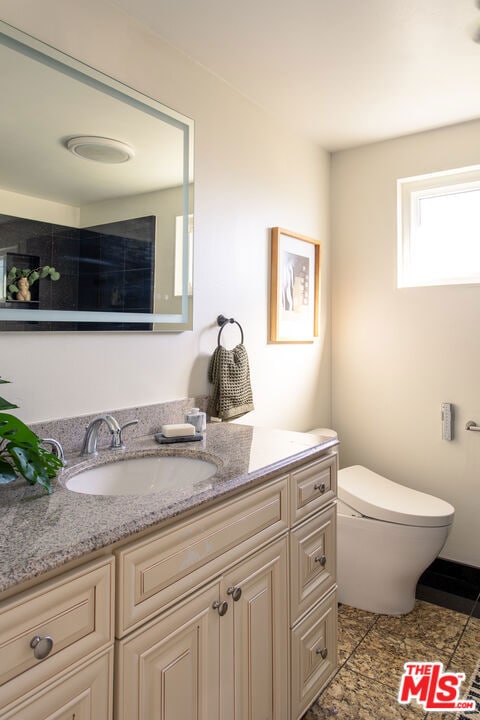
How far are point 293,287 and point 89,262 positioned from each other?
1.19 m

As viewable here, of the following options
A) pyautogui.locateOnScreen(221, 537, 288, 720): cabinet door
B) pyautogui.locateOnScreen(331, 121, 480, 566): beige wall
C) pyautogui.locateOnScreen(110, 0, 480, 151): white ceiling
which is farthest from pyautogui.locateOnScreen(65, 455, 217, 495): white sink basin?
pyautogui.locateOnScreen(331, 121, 480, 566): beige wall

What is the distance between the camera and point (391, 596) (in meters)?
2.06

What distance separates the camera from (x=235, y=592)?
1.12 metres

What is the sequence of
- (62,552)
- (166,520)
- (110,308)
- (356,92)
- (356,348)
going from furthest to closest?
(356,348) < (356,92) < (110,308) < (166,520) < (62,552)

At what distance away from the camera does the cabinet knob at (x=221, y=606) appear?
1065 mm

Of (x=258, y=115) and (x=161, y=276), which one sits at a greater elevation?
(x=258, y=115)

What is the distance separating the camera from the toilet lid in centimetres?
195

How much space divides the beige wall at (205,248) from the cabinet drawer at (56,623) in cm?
61

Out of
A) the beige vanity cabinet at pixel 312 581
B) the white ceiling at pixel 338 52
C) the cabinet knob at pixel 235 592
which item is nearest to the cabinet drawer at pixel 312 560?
the beige vanity cabinet at pixel 312 581

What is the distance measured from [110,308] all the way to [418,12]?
4.42ft

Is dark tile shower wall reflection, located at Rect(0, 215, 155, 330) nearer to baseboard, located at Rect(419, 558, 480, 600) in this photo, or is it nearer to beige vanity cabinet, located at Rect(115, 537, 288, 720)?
beige vanity cabinet, located at Rect(115, 537, 288, 720)

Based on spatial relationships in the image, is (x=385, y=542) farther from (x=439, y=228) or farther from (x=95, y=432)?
(x=439, y=228)

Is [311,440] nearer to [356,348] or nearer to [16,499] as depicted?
[16,499]

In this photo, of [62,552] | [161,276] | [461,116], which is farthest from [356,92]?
[62,552]
